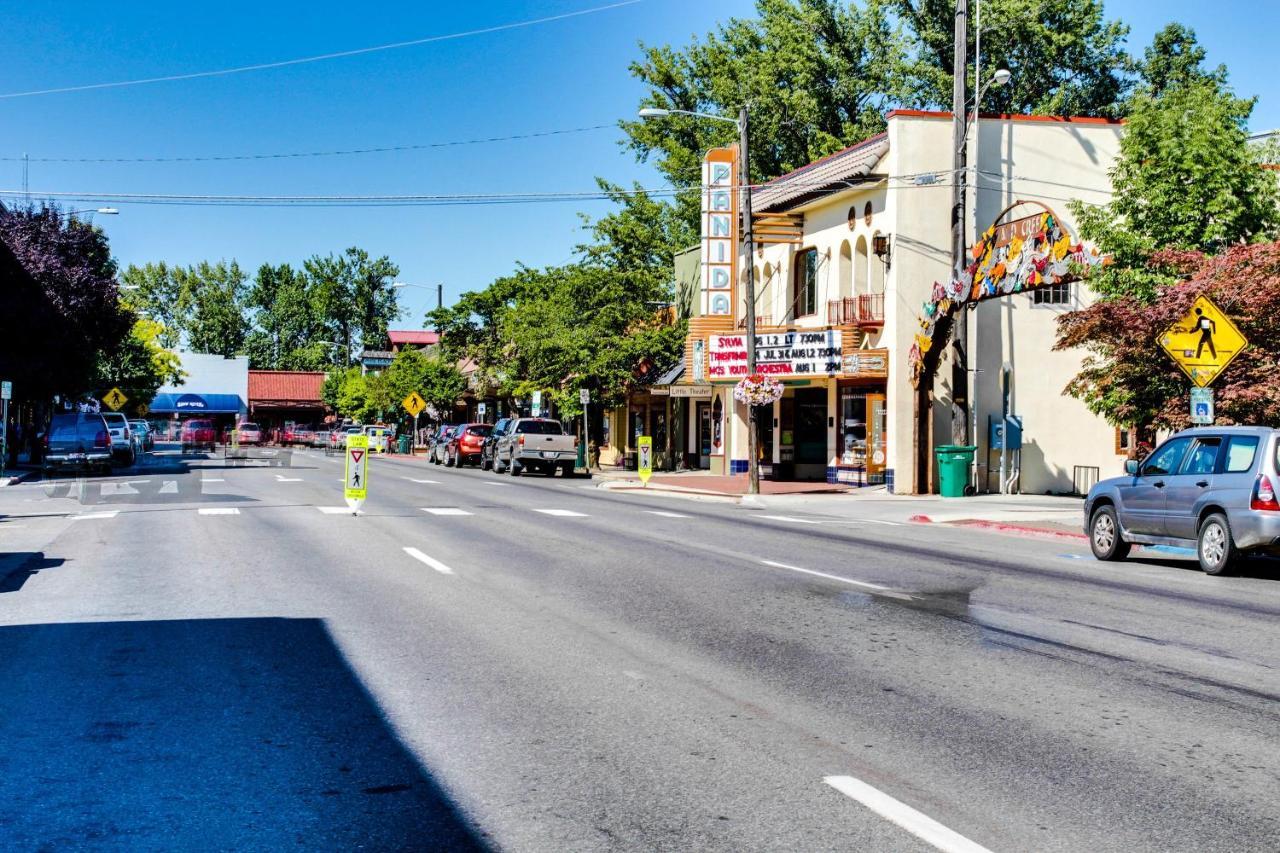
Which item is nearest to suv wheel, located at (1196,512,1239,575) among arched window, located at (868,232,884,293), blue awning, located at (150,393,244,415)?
arched window, located at (868,232,884,293)

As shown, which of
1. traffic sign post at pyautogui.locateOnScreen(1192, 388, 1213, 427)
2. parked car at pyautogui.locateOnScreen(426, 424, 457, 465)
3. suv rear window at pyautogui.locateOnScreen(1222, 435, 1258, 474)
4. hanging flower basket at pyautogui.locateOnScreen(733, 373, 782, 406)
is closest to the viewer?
suv rear window at pyautogui.locateOnScreen(1222, 435, 1258, 474)

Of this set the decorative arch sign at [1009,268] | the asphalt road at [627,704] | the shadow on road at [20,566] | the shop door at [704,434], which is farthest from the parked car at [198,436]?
the asphalt road at [627,704]

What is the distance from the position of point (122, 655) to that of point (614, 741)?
4.01 meters

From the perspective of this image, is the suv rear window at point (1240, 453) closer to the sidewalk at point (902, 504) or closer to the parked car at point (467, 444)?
the sidewalk at point (902, 504)

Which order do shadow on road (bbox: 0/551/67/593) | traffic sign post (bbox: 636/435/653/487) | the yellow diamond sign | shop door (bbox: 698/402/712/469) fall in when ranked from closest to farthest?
shadow on road (bbox: 0/551/67/593), the yellow diamond sign, traffic sign post (bbox: 636/435/653/487), shop door (bbox: 698/402/712/469)

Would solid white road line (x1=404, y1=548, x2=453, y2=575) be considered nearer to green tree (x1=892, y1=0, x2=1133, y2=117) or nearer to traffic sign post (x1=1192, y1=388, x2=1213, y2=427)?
traffic sign post (x1=1192, y1=388, x2=1213, y2=427)

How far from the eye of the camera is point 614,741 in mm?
6121

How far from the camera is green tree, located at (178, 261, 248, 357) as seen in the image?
11669cm

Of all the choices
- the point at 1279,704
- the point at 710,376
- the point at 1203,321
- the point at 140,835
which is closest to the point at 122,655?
the point at 140,835

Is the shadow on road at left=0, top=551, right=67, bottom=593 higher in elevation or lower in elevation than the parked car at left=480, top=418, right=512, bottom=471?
lower

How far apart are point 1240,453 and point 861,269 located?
62.7ft

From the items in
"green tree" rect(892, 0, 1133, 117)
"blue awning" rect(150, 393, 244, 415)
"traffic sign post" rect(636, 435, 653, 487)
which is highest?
"green tree" rect(892, 0, 1133, 117)

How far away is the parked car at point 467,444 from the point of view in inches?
1970

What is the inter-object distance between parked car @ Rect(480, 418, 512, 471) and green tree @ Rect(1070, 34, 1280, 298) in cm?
2321
